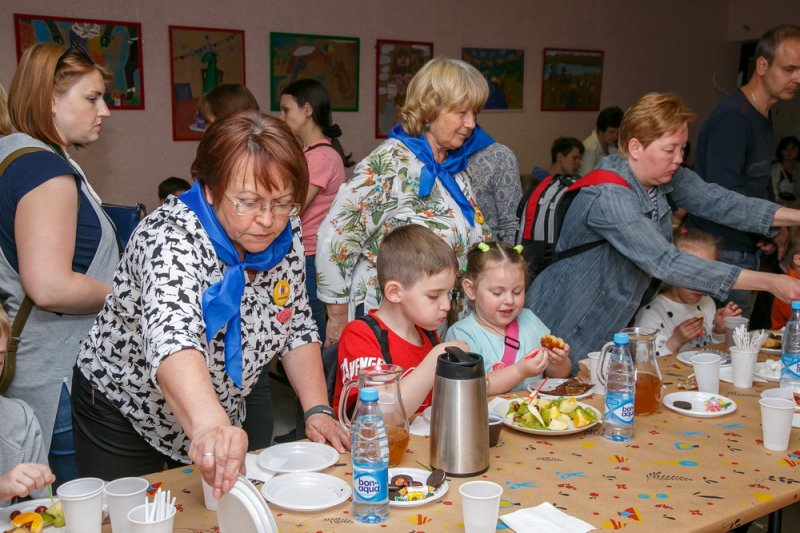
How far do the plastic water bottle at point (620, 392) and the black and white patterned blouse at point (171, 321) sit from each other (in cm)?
76

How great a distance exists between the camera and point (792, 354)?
7.48 feet

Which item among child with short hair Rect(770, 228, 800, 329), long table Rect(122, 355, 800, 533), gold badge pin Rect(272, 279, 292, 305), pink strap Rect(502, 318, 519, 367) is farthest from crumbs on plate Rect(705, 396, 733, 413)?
child with short hair Rect(770, 228, 800, 329)

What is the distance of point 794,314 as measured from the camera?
2.31 meters

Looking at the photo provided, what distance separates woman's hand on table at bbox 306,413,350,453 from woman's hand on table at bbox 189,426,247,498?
548mm

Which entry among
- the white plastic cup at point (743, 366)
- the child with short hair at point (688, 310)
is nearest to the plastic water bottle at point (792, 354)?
the white plastic cup at point (743, 366)

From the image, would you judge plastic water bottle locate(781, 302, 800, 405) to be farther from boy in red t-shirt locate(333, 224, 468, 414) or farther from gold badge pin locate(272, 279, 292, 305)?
gold badge pin locate(272, 279, 292, 305)

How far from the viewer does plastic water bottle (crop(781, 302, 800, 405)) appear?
7.45 feet

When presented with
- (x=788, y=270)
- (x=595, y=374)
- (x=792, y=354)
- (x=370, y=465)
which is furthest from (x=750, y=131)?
(x=370, y=465)

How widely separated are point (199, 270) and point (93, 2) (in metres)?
4.03

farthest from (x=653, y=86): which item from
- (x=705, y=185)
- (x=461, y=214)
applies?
(x=461, y=214)

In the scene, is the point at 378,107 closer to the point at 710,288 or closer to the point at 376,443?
the point at 710,288

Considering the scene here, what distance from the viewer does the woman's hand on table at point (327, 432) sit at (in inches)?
72.6

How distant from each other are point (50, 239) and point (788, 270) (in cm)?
314

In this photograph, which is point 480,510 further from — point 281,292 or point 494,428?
point 281,292
